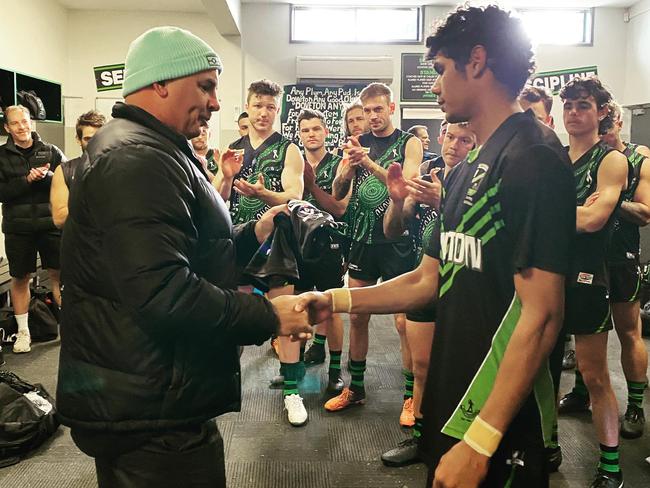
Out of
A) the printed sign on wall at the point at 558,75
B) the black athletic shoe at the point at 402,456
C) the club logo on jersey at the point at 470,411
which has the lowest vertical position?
the black athletic shoe at the point at 402,456

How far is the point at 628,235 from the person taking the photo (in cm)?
280

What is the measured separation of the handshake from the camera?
129cm

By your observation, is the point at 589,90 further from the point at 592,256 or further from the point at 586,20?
the point at 586,20

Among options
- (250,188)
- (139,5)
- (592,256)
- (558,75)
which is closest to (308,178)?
(250,188)

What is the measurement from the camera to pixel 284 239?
218 centimetres

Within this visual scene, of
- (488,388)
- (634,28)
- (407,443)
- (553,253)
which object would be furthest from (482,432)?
(634,28)

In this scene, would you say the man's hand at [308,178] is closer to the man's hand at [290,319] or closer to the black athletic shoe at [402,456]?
the black athletic shoe at [402,456]

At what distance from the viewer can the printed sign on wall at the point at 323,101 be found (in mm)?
6953

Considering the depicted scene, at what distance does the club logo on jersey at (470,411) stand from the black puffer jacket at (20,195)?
3.72 metres

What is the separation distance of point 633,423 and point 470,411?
2.15 m

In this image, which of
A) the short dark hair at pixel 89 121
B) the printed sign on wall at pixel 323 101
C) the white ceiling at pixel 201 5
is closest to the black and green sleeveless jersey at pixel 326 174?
the short dark hair at pixel 89 121

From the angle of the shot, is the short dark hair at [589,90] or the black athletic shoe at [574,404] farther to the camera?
the black athletic shoe at [574,404]

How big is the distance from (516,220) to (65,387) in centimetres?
97

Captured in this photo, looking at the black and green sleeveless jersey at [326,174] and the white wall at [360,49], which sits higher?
the white wall at [360,49]
